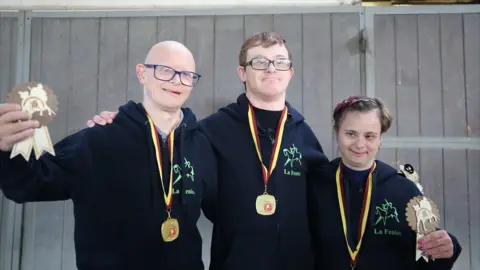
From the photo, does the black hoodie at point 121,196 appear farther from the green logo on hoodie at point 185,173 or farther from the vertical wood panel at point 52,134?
the vertical wood panel at point 52,134

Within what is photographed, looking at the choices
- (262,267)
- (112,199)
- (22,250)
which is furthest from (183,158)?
(22,250)

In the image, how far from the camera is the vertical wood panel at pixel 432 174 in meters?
2.10

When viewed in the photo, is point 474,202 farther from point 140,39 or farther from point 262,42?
point 140,39

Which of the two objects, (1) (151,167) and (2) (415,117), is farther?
(2) (415,117)

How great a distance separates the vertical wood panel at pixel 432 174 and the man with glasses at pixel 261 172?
881 millimetres

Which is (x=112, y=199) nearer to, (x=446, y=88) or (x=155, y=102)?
(x=155, y=102)

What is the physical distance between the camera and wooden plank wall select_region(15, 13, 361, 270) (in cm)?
213

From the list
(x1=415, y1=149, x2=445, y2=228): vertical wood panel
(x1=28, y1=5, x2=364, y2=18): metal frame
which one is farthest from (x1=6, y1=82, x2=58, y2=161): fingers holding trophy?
(x1=415, y1=149, x2=445, y2=228): vertical wood panel

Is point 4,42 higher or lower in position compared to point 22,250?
higher

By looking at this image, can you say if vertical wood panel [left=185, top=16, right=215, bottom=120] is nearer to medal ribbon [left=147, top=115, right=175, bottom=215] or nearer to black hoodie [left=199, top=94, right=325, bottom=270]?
black hoodie [left=199, top=94, right=325, bottom=270]

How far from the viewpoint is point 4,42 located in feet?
7.25

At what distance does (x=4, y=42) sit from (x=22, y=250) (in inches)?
41.2

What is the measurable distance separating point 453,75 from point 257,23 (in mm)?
997

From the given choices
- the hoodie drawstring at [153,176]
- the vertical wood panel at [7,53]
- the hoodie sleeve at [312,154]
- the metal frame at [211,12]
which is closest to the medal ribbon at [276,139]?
the hoodie sleeve at [312,154]
